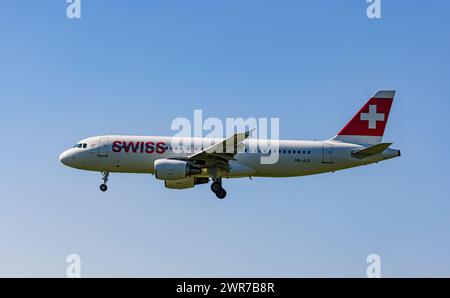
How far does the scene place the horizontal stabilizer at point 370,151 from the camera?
173ft

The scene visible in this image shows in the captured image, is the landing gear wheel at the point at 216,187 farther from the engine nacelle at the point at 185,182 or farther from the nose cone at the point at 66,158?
the nose cone at the point at 66,158

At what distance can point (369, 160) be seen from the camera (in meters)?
54.7

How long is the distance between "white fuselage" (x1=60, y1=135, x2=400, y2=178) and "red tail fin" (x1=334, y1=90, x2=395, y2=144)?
170 centimetres

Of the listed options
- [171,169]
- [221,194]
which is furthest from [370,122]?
[171,169]

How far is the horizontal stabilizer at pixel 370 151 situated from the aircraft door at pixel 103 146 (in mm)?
18249

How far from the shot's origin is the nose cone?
56.0 metres

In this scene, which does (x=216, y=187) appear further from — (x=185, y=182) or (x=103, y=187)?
(x=103, y=187)

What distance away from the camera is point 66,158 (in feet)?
185

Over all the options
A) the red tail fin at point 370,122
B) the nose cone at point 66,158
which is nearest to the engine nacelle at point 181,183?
the nose cone at point 66,158

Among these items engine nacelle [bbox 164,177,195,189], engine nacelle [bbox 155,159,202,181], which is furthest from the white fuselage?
engine nacelle [bbox 164,177,195,189]
